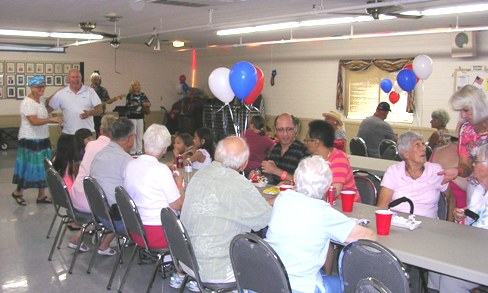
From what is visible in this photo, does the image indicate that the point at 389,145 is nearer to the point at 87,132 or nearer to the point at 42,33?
the point at 87,132

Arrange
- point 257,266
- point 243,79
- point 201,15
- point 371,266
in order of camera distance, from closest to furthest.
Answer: point 371,266 < point 257,266 < point 243,79 < point 201,15

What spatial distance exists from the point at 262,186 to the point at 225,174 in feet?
4.53

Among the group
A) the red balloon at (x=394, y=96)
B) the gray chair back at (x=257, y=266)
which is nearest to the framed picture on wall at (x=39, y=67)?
the red balloon at (x=394, y=96)

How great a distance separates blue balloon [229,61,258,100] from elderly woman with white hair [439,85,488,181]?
84.6 inches

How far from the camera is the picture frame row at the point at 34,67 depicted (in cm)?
1323

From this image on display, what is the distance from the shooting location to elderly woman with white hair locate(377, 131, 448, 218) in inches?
153

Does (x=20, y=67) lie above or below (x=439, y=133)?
above

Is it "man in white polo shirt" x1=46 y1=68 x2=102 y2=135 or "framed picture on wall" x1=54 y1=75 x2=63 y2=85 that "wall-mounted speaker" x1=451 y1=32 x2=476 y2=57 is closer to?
"man in white polo shirt" x1=46 y1=68 x2=102 y2=135

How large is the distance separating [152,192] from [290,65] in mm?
9621

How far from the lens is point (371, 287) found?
2.03 meters

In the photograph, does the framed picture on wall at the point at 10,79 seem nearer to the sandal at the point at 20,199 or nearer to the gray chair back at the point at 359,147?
the sandal at the point at 20,199

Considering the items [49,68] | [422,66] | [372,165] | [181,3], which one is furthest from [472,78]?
[49,68]

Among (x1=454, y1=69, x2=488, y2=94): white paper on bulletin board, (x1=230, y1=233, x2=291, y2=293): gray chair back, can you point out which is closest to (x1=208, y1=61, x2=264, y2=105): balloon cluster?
(x1=230, y1=233, x2=291, y2=293): gray chair back

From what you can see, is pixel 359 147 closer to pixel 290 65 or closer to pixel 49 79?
pixel 290 65
